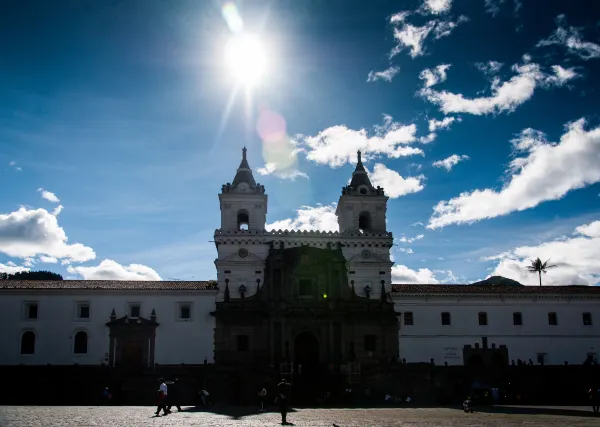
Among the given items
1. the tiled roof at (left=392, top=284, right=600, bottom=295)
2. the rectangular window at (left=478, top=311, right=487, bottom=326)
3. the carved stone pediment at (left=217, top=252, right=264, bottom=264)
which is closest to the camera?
the carved stone pediment at (left=217, top=252, right=264, bottom=264)

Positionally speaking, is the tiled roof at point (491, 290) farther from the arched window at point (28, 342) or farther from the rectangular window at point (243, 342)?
the arched window at point (28, 342)

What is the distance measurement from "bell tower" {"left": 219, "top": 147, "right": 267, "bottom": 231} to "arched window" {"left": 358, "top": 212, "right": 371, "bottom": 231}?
27.1ft

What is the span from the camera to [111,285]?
51.5 m

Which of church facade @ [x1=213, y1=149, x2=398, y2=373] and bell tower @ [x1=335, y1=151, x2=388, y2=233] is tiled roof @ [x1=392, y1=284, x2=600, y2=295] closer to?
church facade @ [x1=213, y1=149, x2=398, y2=373]

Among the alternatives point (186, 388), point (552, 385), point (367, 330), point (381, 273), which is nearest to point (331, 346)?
point (367, 330)

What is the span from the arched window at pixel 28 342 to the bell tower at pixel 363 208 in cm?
2621

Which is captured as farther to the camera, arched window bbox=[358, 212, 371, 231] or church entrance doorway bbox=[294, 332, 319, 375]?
arched window bbox=[358, 212, 371, 231]

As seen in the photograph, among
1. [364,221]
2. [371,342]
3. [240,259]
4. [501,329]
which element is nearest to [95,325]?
[240,259]

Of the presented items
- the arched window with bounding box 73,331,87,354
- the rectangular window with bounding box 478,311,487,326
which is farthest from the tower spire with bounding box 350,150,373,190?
the arched window with bounding box 73,331,87,354

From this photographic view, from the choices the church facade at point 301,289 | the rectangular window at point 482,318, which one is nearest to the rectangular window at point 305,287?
the church facade at point 301,289

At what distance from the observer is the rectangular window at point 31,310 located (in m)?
50.1

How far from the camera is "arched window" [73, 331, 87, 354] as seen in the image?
49.5m

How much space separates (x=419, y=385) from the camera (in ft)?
146

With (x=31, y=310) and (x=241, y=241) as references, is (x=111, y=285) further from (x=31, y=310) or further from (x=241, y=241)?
(x=241, y=241)
